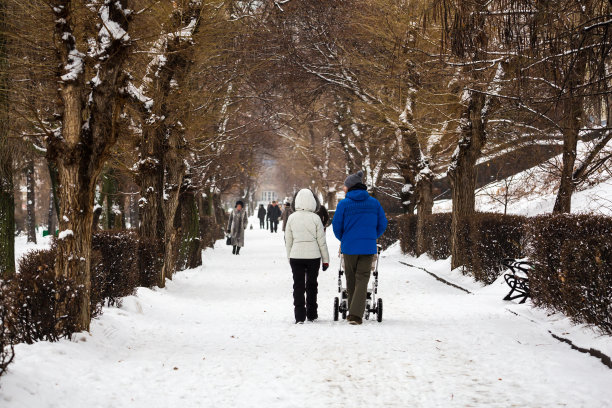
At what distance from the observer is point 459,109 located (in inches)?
607

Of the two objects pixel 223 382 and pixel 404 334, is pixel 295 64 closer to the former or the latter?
pixel 404 334

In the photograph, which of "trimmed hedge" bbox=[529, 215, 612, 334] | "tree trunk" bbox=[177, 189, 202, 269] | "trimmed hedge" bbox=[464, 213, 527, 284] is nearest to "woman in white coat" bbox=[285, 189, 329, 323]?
"trimmed hedge" bbox=[529, 215, 612, 334]

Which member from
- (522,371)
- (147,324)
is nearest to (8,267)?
(147,324)

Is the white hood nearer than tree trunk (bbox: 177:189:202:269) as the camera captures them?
Yes

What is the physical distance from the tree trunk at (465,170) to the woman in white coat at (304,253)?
→ 6298 mm

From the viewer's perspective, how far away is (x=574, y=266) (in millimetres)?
6980

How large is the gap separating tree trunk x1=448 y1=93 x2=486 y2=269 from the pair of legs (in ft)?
20.2

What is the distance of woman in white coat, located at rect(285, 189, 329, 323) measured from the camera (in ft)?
29.3

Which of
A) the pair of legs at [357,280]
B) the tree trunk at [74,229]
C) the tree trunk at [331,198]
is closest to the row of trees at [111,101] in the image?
the tree trunk at [74,229]

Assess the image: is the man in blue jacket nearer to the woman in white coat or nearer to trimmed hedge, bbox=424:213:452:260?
the woman in white coat

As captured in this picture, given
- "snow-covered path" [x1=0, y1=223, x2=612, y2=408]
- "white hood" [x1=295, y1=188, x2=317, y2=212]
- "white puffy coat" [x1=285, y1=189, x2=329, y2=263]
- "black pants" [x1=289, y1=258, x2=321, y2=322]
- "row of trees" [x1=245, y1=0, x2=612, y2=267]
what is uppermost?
"row of trees" [x1=245, y1=0, x2=612, y2=267]

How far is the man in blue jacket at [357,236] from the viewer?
8.63 meters

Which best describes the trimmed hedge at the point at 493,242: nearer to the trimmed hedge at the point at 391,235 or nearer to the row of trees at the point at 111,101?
the row of trees at the point at 111,101

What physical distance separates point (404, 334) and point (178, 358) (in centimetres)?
272
